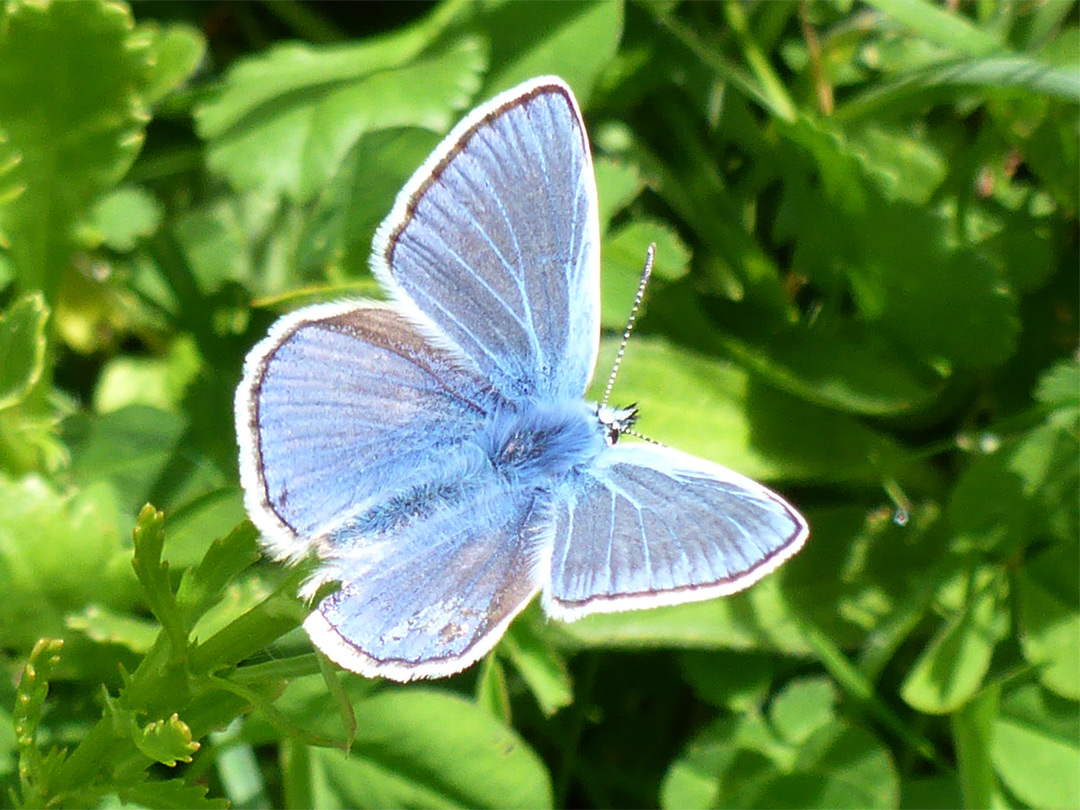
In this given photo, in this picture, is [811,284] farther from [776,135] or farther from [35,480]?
[35,480]

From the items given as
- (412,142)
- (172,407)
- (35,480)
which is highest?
(412,142)

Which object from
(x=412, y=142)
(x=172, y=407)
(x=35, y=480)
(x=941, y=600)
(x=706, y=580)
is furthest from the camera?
(x=172, y=407)

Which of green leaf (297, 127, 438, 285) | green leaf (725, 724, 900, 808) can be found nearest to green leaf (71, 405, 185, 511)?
green leaf (297, 127, 438, 285)

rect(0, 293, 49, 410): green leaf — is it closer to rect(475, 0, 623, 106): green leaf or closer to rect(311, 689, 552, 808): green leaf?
rect(311, 689, 552, 808): green leaf

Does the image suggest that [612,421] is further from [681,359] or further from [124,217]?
[124,217]

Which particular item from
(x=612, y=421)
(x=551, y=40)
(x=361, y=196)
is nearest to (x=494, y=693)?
(x=612, y=421)

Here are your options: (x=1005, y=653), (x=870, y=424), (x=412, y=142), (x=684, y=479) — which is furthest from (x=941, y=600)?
(x=412, y=142)

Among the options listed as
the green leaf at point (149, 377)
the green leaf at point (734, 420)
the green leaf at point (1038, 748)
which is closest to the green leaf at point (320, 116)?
the green leaf at point (149, 377)

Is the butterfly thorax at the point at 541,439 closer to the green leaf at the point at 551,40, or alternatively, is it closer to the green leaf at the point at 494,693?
the green leaf at the point at 494,693
